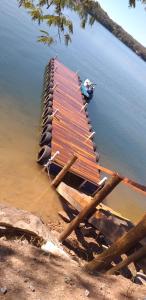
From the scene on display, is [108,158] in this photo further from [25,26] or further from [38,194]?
[25,26]

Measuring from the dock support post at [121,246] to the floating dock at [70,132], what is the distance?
6.33 metres

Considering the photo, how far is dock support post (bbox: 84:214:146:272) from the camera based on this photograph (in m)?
7.85

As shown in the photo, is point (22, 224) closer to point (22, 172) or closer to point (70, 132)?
point (22, 172)

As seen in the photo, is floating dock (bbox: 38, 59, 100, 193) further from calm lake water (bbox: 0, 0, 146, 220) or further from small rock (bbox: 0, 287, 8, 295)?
small rock (bbox: 0, 287, 8, 295)

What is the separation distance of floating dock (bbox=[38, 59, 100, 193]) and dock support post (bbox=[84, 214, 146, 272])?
6.33 meters

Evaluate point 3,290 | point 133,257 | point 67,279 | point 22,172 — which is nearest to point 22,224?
point 67,279

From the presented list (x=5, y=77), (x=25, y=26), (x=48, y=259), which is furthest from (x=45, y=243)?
(x=25, y=26)

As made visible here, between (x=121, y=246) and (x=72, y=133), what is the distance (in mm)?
11890

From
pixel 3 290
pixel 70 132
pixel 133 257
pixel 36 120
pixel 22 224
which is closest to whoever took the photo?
pixel 3 290

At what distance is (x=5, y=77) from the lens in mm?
25328

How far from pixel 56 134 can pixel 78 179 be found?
321 centimetres

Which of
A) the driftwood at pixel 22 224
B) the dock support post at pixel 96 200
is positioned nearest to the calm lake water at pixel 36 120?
the dock support post at pixel 96 200

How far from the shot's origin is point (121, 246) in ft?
27.0

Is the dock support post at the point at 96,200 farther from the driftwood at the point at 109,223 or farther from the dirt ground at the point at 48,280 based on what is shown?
the dirt ground at the point at 48,280
